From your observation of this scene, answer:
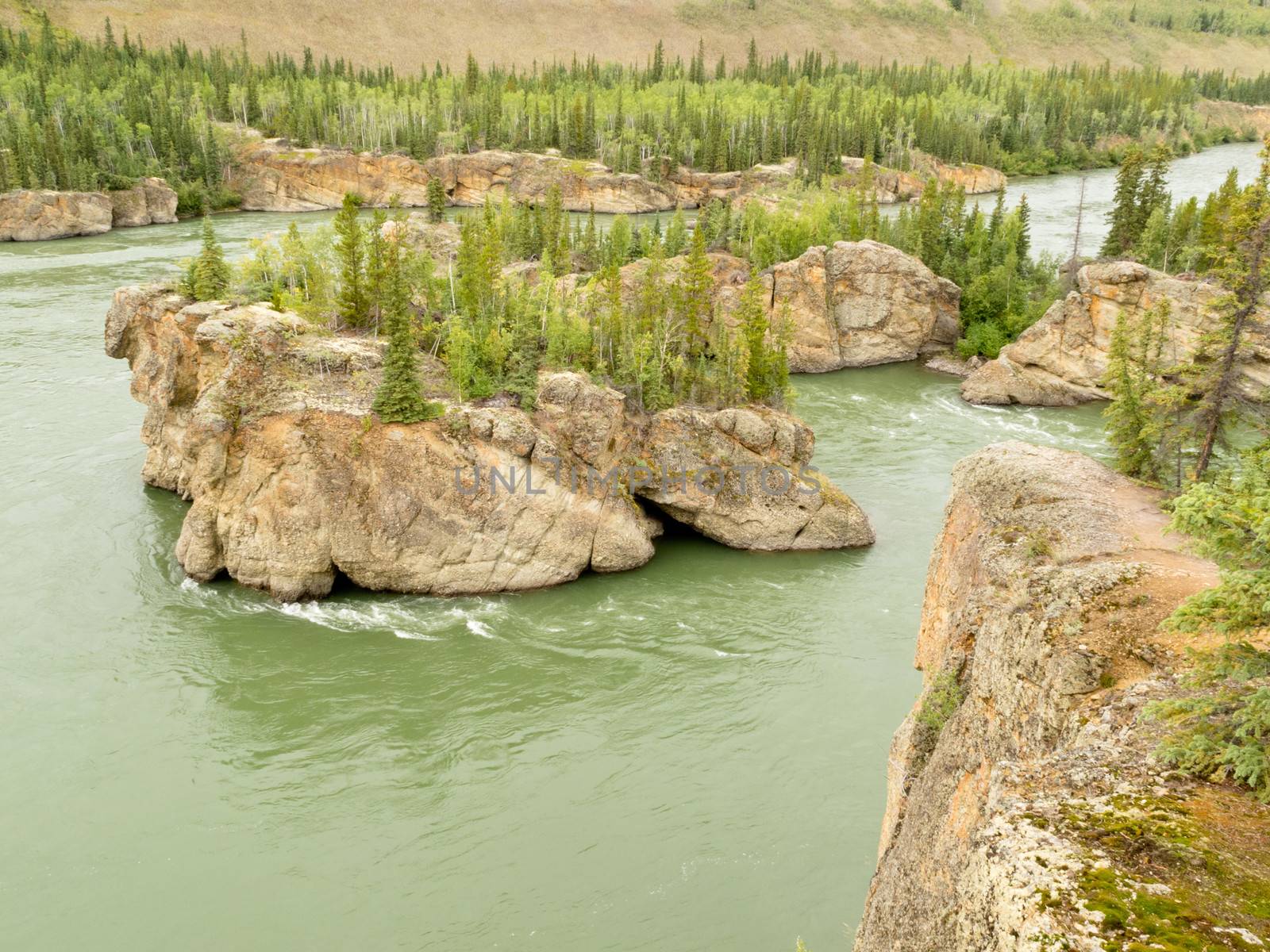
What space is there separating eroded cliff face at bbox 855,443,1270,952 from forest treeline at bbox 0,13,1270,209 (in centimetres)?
11814

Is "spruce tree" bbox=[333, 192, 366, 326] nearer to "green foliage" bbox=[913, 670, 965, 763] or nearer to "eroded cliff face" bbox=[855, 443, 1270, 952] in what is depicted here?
"eroded cliff face" bbox=[855, 443, 1270, 952]

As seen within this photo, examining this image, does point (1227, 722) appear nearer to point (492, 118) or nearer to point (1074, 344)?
point (1074, 344)

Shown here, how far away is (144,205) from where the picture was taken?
108 meters

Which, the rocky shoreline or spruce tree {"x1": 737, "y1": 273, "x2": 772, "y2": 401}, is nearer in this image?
spruce tree {"x1": 737, "y1": 273, "x2": 772, "y2": 401}

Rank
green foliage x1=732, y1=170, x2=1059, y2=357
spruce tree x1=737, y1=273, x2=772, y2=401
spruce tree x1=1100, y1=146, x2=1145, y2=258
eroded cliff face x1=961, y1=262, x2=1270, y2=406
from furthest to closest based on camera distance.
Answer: spruce tree x1=1100, y1=146, x2=1145, y2=258
green foliage x1=732, y1=170, x2=1059, y2=357
eroded cliff face x1=961, y1=262, x2=1270, y2=406
spruce tree x1=737, y1=273, x2=772, y2=401

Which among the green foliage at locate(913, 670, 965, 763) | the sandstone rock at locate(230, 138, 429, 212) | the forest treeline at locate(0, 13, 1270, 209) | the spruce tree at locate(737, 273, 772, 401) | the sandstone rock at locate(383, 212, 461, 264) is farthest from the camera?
the sandstone rock at locate(230, 138, 429, 212)

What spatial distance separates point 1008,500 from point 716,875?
11356 mm

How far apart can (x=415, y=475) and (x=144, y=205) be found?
99224 mm

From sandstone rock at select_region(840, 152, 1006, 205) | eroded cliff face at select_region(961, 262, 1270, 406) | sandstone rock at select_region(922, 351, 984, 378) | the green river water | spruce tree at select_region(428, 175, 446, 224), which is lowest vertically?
the green river water

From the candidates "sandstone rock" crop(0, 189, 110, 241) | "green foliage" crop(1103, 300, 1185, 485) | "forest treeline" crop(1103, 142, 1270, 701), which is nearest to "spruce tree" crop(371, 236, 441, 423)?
"forest treeline" crop(1103, 142, 1270, 701)

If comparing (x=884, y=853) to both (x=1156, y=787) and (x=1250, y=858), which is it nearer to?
(x=1156, y=787)

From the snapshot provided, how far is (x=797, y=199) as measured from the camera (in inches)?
3932

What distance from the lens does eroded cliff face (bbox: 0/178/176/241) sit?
95.3 m

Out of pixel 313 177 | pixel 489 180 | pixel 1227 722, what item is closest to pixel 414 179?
pixel 489 180
